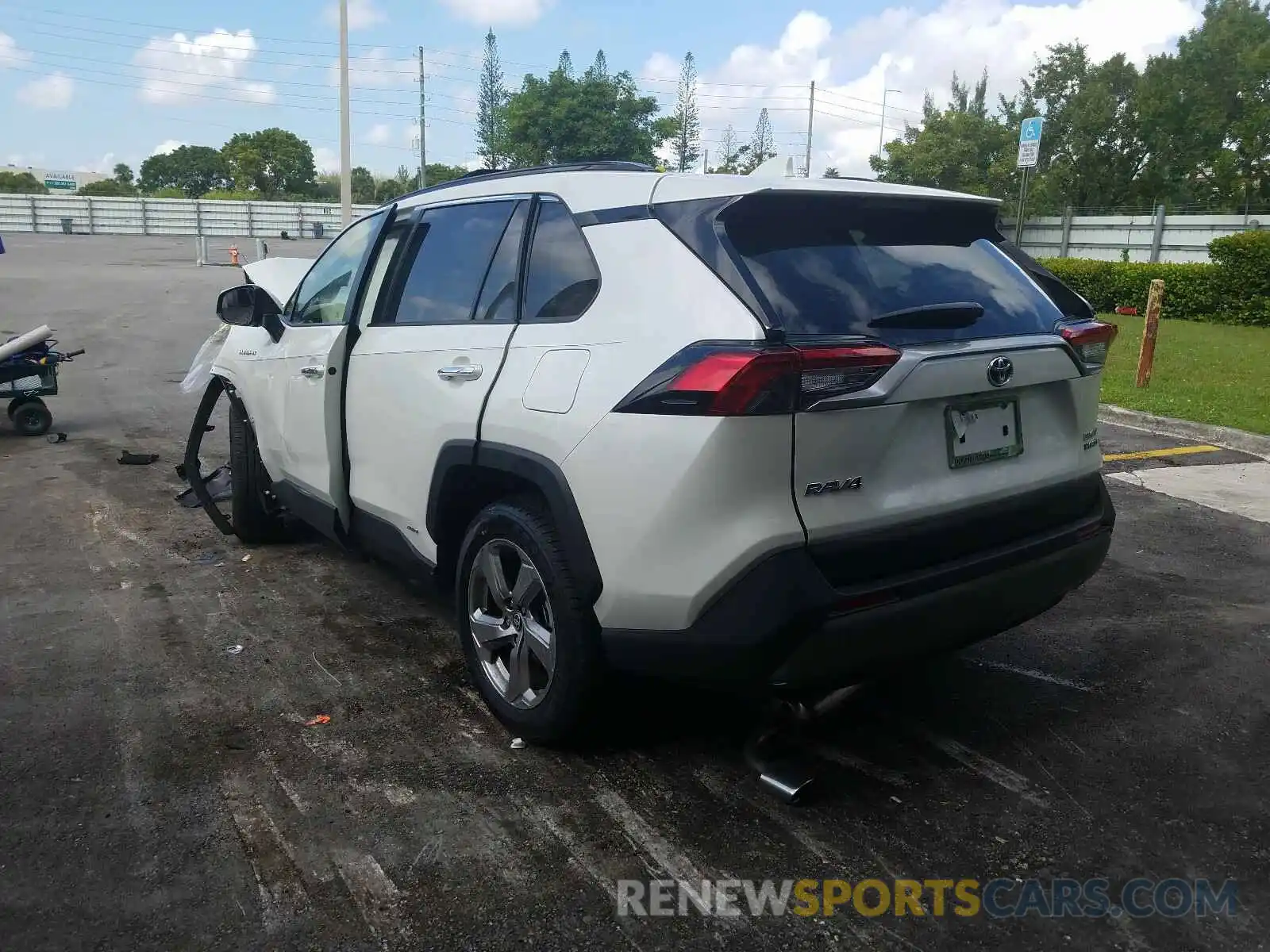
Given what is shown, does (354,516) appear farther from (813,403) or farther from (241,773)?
(813,403)

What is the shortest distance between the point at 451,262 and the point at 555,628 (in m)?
1.55

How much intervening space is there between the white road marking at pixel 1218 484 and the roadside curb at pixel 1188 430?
0.54 m

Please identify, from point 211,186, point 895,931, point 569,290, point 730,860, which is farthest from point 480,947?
point 211,186

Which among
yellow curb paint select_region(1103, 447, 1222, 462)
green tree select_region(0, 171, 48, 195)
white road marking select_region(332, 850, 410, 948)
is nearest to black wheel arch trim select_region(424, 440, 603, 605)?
white road marking select_region(332, 850, 410, 948)

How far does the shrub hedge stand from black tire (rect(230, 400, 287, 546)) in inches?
744

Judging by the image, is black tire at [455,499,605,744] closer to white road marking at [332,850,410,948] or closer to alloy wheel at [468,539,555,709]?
alloy wheel at [468,539,555,709]

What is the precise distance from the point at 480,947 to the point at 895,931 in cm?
99

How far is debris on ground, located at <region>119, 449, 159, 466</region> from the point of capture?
7.41 meters

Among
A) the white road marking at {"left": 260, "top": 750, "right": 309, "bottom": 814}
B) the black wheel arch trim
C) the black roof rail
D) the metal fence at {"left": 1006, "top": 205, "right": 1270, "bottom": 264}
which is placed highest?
the metal fence at {"left": 1006, "top": 205, "right": 1270, "bottom": 264}

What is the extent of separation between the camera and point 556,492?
113 inches

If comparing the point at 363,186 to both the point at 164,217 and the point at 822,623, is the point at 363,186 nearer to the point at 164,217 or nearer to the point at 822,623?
the point at 164,217

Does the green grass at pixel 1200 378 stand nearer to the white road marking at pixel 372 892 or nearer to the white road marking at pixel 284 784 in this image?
the white road marking at pixel 284 784

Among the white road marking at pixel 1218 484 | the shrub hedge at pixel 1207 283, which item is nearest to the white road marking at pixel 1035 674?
the white road marking at pixel 1218 484

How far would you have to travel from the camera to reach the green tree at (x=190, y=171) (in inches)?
3910
